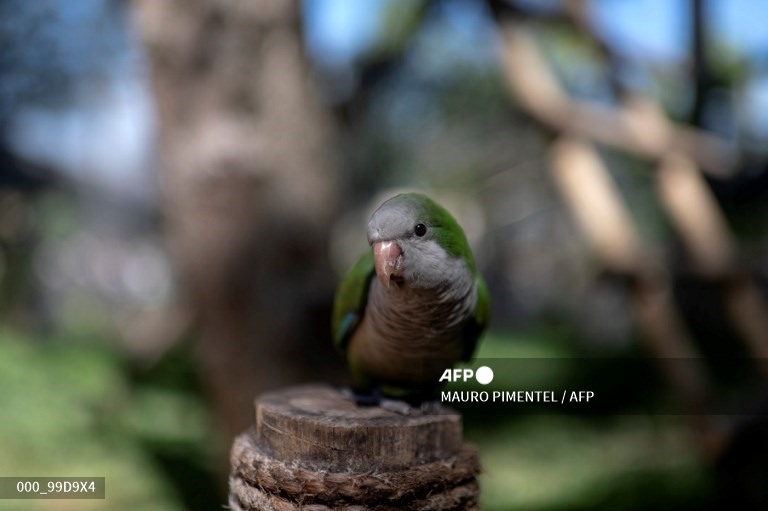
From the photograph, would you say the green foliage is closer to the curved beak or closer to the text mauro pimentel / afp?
the text mauro pimentel / afp

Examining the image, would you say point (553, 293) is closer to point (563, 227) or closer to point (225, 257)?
point (563, 227)

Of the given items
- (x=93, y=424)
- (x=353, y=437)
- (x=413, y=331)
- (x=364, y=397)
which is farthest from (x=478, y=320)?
(x=93, y=424)

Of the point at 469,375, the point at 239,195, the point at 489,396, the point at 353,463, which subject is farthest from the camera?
the point at 239,195

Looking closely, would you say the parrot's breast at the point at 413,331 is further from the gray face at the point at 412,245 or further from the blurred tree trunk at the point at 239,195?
the blurred tree trunk at the point at 239,195

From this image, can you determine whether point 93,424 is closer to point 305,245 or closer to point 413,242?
point 305,245

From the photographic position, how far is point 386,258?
1183 mm

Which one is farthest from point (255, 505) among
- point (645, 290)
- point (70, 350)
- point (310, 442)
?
point (70, 350)

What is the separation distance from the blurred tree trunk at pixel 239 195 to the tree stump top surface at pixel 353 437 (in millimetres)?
1895

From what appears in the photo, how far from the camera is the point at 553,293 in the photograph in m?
13.7

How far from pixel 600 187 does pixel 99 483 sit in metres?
3.07

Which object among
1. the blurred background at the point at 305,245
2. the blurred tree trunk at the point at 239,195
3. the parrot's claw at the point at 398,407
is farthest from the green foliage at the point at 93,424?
the parrot's claw at the point at 398,407

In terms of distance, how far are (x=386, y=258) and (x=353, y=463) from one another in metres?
0.36

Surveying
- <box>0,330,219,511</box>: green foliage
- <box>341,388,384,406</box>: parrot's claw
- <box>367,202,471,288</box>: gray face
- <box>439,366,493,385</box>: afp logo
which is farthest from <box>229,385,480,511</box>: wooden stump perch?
<box>0,330,219,511</box>: green foliage

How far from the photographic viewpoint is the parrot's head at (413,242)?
1.18m
